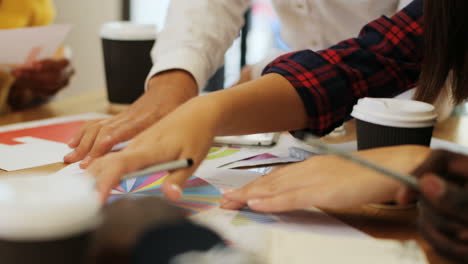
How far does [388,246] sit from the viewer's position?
0.44 metres

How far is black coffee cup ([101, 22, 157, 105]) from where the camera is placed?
44.3 inches

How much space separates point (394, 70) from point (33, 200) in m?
0.68

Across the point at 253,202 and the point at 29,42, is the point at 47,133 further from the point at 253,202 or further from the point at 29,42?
the point at 253,202

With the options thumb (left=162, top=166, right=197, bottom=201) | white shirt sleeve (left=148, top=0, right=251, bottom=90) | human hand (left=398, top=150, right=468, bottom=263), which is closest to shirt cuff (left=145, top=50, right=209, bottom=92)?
white shirt sleeve (left=148, top=0, right=251, bottom=90)

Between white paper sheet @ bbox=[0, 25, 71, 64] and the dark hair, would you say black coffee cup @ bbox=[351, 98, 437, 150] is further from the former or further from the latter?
white paper sheet @ bbox=[0, 25, 71, 64]

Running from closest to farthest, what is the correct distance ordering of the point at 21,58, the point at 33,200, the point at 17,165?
1. the point at 33,200
2. the point at 17,165
3. the point at 21,58

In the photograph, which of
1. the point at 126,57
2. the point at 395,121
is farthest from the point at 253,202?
the point at 126,57

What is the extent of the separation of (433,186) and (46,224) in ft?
0.93

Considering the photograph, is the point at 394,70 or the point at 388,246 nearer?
the point at 388,246

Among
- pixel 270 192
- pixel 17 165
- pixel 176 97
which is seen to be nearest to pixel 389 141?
pixel 270 192

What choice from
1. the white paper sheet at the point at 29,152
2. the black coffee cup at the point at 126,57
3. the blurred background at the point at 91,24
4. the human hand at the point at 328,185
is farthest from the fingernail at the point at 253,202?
the blurred background at the point at 91,24

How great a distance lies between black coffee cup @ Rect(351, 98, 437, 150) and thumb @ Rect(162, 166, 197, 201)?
24 centimetres

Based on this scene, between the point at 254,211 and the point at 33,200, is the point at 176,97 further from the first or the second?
the point at 33,200

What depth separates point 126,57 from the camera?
1.14 meters
